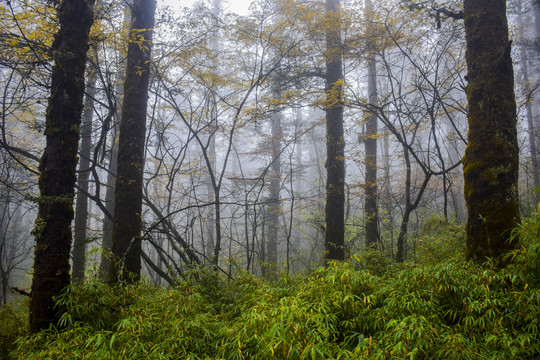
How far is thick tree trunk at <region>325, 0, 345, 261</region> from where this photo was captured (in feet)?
24.1

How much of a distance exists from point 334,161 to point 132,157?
16.6 feet

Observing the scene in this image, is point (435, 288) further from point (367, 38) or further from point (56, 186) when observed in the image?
point (367, 38)

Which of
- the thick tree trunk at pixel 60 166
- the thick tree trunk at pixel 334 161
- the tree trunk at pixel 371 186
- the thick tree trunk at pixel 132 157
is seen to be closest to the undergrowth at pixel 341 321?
the thick tree trunk at pixel 60 166

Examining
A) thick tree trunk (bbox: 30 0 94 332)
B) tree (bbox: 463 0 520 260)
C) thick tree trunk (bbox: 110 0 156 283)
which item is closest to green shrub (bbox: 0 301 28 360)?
thick tree trunk (bbox: 30 0 94 332)

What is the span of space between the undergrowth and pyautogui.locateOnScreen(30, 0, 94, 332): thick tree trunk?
26 cm

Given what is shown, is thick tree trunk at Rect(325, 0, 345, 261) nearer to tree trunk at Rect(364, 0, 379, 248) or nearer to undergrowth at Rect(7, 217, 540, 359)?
tree trunk at Rect(364, 0, 379, 248)

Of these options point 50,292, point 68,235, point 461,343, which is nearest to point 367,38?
point 461,343

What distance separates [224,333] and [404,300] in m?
1.82

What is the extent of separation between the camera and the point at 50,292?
3.19 m

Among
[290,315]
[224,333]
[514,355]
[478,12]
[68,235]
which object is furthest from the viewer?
[478,12]

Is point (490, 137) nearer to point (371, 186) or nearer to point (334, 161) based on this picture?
point (334, 161)

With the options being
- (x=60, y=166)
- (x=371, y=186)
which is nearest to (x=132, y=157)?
(x=60, y=166)

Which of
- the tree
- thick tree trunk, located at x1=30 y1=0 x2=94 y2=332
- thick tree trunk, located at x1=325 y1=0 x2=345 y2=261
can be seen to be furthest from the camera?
thick tree trunk, located at x1=325 y1=0 x2=345 y2=261

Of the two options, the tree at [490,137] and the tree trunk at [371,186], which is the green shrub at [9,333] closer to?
the tree at [490,137]
